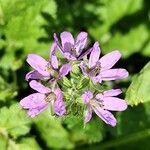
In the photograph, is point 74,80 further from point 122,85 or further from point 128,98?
point 122,85

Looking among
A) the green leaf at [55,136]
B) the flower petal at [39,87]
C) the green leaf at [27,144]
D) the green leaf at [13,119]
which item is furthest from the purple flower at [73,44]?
the green leaf at [55,136]

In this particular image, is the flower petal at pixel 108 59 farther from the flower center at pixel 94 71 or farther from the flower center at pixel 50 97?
the flower center at pixel 50 97

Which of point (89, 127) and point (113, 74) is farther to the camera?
→ point (89, 127)

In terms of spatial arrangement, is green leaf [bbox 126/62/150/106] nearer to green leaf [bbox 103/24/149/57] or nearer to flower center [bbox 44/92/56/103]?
flower center [bbox 44/92/56/103]

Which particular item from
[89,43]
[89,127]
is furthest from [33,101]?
[89,43]

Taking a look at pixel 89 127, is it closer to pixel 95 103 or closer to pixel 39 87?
pixel 95 103

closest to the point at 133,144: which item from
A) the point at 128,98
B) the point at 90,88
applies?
the point at 128,98
